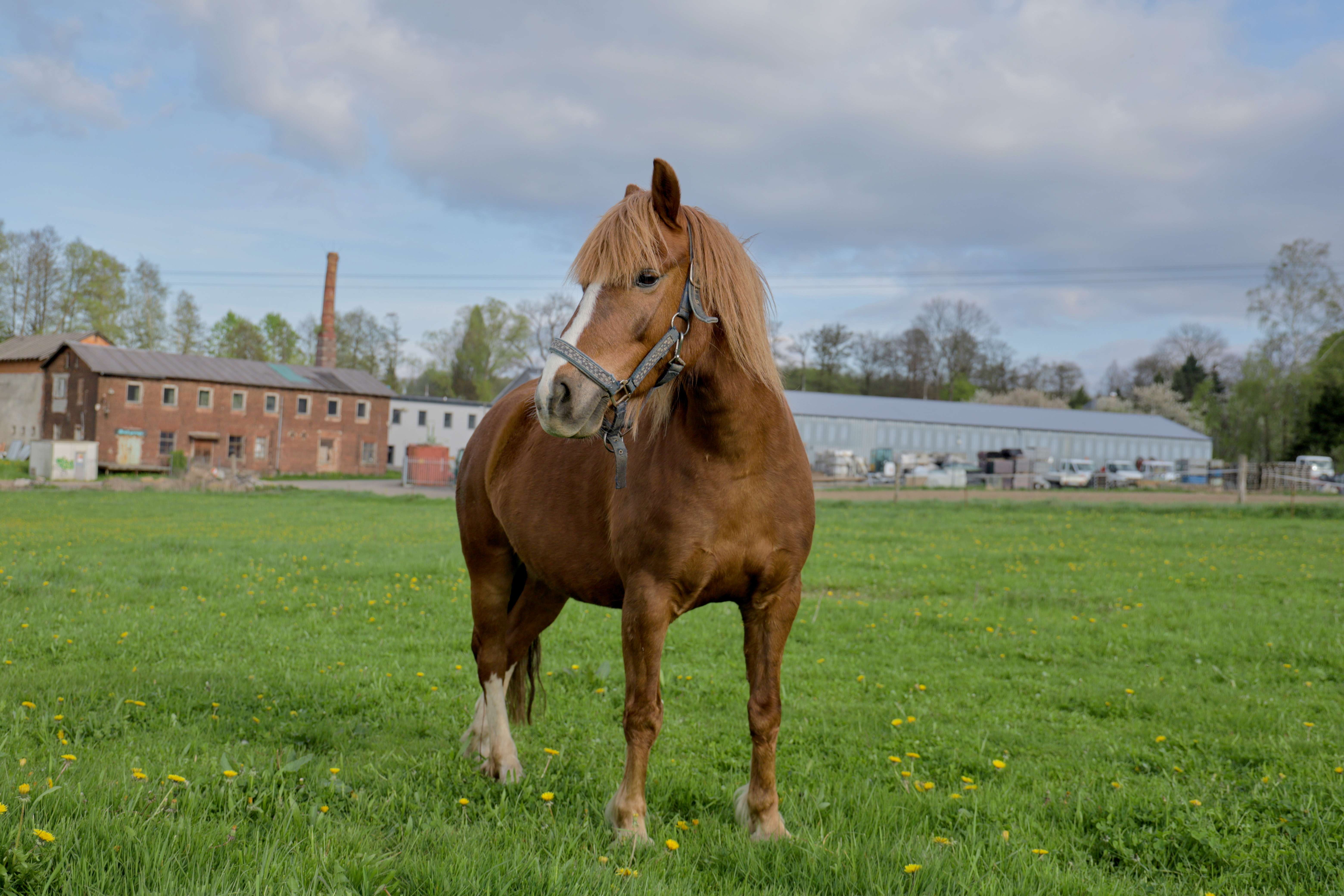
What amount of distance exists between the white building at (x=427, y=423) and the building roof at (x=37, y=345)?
1965 cm

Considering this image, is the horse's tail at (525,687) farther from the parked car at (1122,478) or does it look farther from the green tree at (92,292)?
the green tree at (92,292)

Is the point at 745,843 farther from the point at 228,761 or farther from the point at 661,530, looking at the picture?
the point at 228,761

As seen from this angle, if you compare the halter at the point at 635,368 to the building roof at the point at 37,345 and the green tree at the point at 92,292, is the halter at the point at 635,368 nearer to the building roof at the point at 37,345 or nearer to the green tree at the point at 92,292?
the building roof at the point at 37,345

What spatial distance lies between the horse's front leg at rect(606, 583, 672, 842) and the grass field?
14cm

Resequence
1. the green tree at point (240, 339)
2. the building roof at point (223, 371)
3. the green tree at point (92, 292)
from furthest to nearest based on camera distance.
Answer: the green tree at point (240, 339), the green tree at point (92, 292), the building roof at point (223, 371)

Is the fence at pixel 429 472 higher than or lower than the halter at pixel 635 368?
lower

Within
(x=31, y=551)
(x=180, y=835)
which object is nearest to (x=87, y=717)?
(x=180, y=835)

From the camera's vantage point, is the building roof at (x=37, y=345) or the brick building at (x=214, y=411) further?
the building roof at (x=37, y=345)

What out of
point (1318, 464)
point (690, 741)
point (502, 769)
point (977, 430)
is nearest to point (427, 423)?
point (977, 430)

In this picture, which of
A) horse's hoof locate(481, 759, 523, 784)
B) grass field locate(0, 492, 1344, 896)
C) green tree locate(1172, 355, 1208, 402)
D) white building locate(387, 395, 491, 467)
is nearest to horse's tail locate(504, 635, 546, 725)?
grass field locate(0, 492, 1344, 896)

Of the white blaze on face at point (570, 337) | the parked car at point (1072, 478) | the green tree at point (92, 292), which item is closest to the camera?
the white blaze on face at point (570, 337)

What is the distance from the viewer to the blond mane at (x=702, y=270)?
3.00 meters

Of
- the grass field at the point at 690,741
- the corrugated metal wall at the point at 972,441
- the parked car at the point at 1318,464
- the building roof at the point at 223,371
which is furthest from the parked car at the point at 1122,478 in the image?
the building roof at the point at 223,371

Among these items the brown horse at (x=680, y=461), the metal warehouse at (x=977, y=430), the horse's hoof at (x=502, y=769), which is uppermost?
the metal warehouse at (x=977, y=430)
